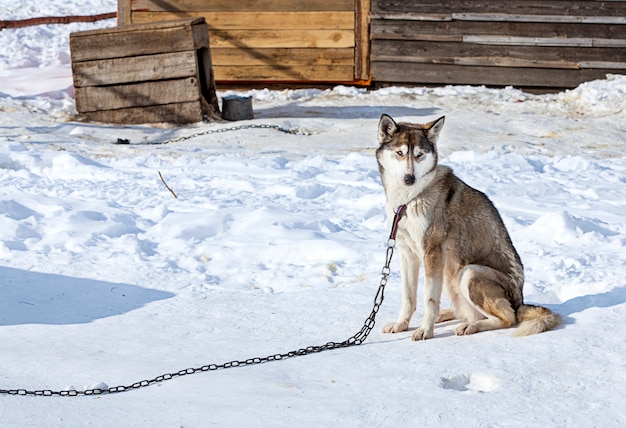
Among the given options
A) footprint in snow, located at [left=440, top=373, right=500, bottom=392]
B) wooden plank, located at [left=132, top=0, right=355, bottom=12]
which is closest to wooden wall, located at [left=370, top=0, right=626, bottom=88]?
wooden plank, located at [left=132, top=0, right=355, bottom=12]

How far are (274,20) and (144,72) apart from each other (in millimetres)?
3658

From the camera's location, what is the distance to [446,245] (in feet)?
16.2

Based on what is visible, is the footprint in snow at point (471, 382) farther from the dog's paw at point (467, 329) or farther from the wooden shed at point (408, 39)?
the wooden shed at point (408, 39)

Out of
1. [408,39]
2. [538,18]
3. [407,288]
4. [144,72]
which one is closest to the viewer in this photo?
[407,288]

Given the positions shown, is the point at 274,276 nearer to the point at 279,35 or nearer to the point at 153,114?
the point at 153,114

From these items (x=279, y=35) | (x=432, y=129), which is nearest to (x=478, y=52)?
(x=279, y=35)

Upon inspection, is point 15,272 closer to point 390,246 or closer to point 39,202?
point 39,202

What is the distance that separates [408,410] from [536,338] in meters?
1.10

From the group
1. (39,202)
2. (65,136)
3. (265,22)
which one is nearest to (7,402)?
(39,202)

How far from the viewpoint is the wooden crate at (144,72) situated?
12023 millimetres

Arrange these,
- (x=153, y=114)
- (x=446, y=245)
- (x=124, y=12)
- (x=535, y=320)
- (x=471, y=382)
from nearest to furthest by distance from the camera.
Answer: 1. (x=471, y=382)
2. (x=535, y=320)
3. (x=446, y=245)
4. (x=153, y=114)
5. (x=124, y=12)

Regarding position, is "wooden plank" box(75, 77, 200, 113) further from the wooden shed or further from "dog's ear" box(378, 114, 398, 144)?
"dog's ear" box(378, 114, 398, 144)

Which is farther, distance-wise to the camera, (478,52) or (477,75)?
(477,75)

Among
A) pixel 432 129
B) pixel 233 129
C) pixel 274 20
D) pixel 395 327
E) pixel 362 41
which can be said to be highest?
pixel 432 129
